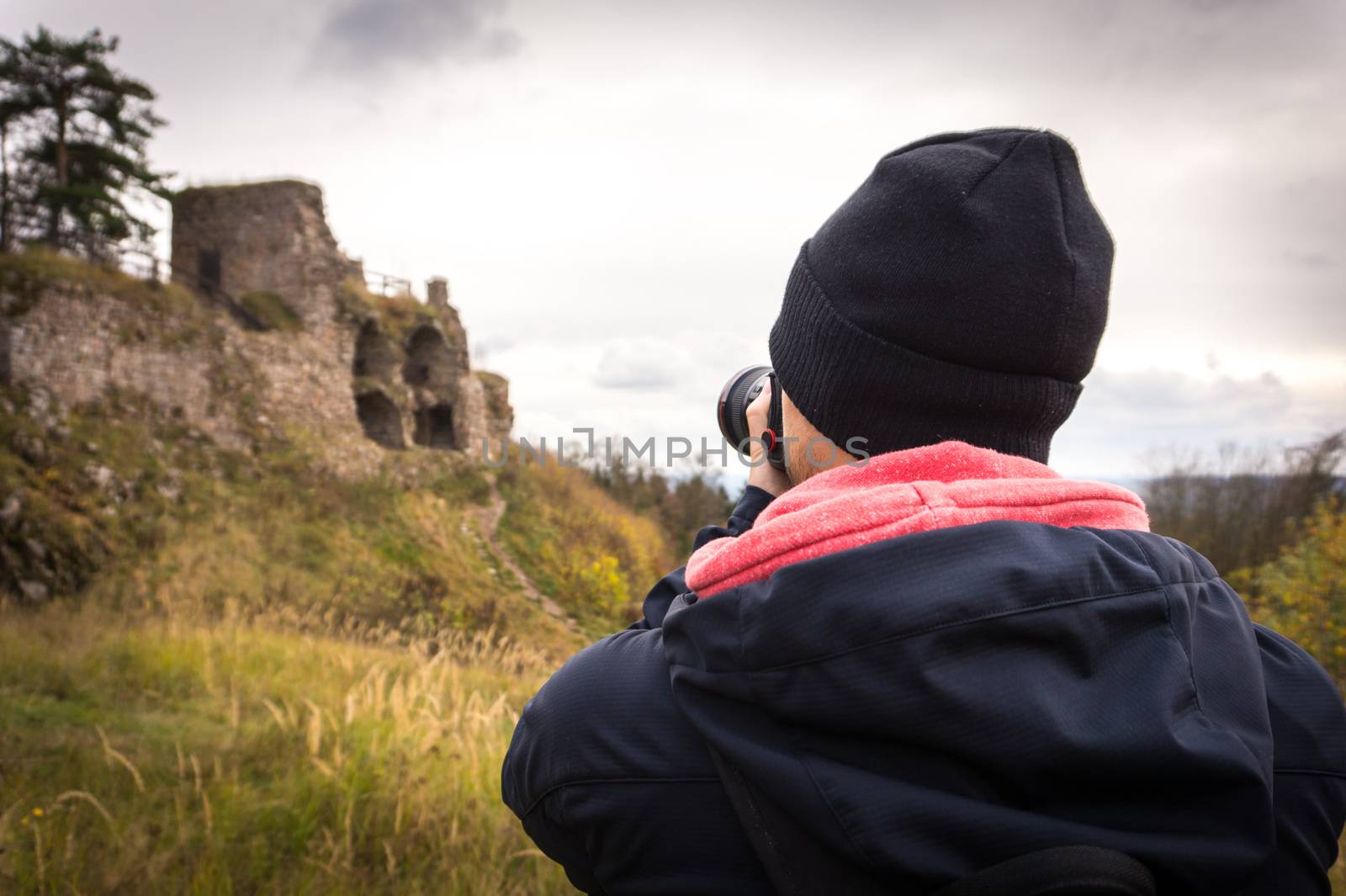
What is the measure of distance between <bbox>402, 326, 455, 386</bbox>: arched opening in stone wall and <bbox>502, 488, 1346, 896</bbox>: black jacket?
1985cm

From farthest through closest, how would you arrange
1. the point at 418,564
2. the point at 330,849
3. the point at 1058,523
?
1. the point at 418,564
2. the point at 330,849
3. the point at 1058,523

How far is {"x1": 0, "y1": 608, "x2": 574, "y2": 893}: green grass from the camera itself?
9.06ft

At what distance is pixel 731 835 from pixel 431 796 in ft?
8.92

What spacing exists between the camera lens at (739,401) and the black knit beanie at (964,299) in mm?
431

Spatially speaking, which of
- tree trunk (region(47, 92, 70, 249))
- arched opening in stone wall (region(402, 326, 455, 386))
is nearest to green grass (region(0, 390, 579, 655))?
arched opening in stone wall (region(402, 326, 455, 386))

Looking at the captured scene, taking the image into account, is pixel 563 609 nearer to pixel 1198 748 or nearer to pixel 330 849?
pixel 330 849

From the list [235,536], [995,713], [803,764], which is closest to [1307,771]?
[995,713]

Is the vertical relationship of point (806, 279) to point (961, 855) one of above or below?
above

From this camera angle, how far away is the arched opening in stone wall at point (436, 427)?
19.9 metres

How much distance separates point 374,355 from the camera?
1808cm

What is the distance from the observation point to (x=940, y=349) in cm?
104

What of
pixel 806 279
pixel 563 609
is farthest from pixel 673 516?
pixel 806 279

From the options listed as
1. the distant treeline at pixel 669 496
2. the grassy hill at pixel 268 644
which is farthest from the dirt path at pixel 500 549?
the distant treeline at pixel 669 496

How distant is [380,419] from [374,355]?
1483 mm
